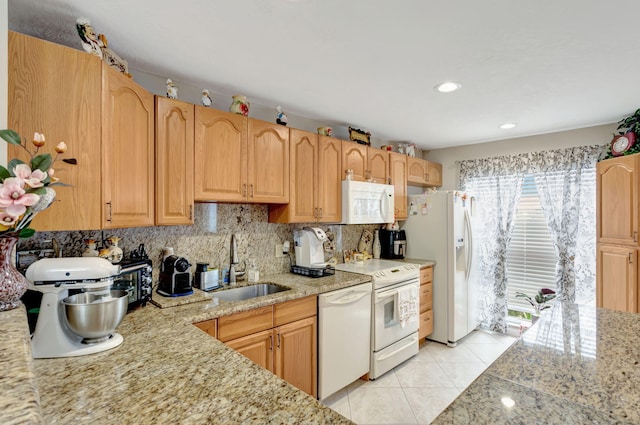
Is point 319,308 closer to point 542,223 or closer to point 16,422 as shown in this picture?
point 16,422

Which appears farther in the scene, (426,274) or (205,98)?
(426,274)

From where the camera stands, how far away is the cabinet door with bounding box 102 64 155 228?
1.52m

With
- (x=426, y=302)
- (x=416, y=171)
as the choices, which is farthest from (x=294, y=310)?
(x=416, y=171)

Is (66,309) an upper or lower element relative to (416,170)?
lower

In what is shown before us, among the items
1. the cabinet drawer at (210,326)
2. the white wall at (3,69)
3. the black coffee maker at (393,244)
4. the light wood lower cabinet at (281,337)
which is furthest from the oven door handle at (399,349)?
the white wall at (3,69)

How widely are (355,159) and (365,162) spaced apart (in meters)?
0.15

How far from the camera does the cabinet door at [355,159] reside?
3.05 meters

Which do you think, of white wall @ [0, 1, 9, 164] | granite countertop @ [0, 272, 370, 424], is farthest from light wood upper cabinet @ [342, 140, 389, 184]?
white wall @ [0, 1, 9, 164]

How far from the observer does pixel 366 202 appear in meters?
3.15

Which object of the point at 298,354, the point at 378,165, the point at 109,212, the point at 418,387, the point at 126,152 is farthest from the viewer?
the point at 378,165

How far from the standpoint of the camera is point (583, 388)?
0.90m

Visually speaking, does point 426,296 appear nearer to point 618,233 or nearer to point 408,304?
point 408,304

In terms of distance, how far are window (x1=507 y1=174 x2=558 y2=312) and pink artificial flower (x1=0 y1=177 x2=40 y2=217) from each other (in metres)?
4.26

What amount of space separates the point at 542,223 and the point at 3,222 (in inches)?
172
